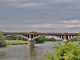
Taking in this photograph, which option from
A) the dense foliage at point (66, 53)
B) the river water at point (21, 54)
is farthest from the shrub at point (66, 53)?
the river water at point (21, 54)

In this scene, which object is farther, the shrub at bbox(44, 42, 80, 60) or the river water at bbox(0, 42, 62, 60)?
the river water at bbox(0, 42, 62, 60)

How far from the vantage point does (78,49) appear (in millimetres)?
16344

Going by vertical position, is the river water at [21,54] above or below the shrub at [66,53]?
below

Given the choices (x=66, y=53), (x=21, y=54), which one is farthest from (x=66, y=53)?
(x=21, y=54)

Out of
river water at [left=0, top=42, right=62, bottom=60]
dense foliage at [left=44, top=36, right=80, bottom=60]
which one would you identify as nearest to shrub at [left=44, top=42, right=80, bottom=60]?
dense foliage at [left=44, top=36, right=80, bottom=60]

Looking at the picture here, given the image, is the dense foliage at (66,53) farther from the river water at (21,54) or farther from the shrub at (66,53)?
the river water at (21,54)

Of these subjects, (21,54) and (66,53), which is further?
(21,54)

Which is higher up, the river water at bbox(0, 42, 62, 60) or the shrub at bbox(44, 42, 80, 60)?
the shrub at bbox(44, 42, 80, 60)

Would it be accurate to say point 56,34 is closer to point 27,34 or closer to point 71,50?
point 27,34

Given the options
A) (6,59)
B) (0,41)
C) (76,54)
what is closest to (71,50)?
(76,54)

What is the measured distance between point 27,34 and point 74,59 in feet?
342

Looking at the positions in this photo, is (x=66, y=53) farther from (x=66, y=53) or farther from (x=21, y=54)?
(x=21, y=54)

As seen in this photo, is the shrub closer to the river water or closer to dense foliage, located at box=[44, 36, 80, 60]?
dense foliage, located at box=[44, 36, 80, 60]

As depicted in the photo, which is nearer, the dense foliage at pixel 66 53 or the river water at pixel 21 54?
the dense foliage at pixel 66 53
